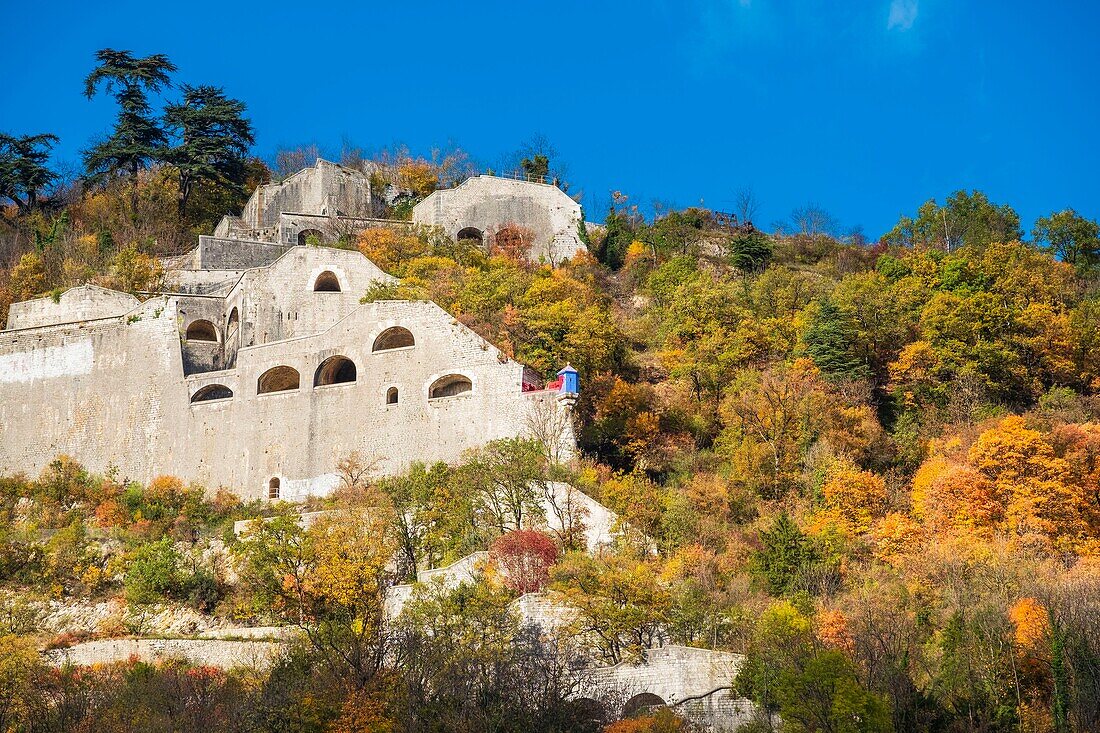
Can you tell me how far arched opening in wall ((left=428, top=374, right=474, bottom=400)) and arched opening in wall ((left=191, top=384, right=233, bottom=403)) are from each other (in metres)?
7.39

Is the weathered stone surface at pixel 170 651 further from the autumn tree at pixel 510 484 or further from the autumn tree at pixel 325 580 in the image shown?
the autumn tree at pixel 510 484

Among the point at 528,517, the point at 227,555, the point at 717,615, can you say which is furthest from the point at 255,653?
the point at 717,615

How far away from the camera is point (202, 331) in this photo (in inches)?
1834

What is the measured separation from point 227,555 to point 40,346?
41.5 ft

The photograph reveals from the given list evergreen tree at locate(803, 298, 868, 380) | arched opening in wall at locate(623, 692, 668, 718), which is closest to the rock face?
evergreen tree at locate(803, 298, 868, 380)

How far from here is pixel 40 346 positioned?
44062mm

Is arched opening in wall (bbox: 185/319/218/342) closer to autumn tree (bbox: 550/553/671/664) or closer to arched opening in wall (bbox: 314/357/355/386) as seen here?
arched opening in wall (bbox: 314/357/355/386)

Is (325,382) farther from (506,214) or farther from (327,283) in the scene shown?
(506,214)

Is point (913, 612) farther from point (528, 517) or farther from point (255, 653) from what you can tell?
point (255, 653)

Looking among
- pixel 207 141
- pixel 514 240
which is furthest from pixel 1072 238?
pixel 207 141

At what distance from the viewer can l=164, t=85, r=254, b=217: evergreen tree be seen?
5678cm

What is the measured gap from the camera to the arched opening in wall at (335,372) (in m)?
41.1

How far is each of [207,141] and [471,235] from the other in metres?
13.2

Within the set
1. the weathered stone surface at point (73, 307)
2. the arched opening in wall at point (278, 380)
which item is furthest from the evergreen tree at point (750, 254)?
the weathered stone surface at point (73, 307)
